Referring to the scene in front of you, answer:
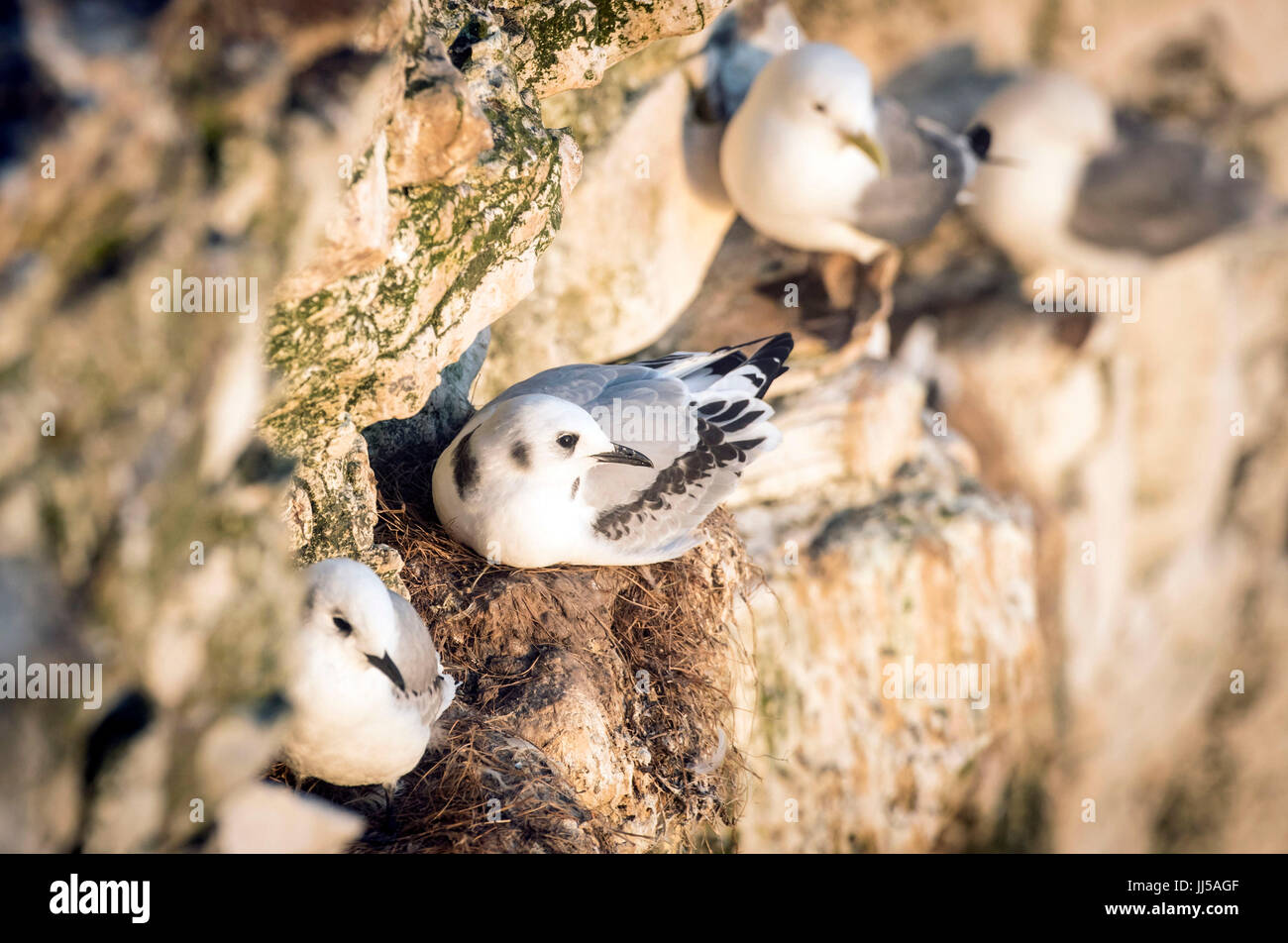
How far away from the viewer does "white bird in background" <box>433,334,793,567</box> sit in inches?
99.3

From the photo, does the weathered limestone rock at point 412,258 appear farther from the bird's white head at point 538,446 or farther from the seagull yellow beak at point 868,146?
the seagull yellow beak at point 868,146

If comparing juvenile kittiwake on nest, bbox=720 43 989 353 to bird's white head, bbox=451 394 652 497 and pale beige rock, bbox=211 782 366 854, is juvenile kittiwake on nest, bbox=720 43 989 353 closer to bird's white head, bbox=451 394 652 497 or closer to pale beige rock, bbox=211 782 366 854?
bird's white head, bbox=451 394 652 497

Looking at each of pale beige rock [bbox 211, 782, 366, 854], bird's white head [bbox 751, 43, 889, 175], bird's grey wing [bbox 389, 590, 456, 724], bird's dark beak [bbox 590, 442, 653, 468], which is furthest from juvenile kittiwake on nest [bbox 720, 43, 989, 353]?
pale beige rock [bbox 211, 782, 366, 854]

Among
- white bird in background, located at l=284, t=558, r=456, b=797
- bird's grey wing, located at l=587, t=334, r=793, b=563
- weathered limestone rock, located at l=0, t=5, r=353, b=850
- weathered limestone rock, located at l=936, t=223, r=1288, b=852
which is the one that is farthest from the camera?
weathered limestone rock, located at l=936, t=223, r=1288, b=852

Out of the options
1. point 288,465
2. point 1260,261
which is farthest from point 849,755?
point 1260,261

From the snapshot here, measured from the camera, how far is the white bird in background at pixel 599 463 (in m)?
2.52

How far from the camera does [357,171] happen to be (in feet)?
4.85

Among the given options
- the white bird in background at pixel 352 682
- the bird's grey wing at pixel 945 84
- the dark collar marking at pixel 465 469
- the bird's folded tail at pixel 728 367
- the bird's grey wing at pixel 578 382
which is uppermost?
the bird's grey wing at pixel 945 84

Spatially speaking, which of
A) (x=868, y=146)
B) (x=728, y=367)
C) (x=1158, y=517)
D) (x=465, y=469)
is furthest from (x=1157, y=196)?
(x=465, y=469)

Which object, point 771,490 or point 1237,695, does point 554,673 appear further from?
point 1237,695

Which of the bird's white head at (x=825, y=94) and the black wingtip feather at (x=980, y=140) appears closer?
the bird's white head at (x=825, y=94)

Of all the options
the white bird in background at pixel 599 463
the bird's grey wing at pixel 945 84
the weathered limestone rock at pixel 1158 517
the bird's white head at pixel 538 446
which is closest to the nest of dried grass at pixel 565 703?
the white bird in background at pixel 599 463

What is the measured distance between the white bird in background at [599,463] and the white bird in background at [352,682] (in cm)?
64

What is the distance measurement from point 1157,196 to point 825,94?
1.87 m
